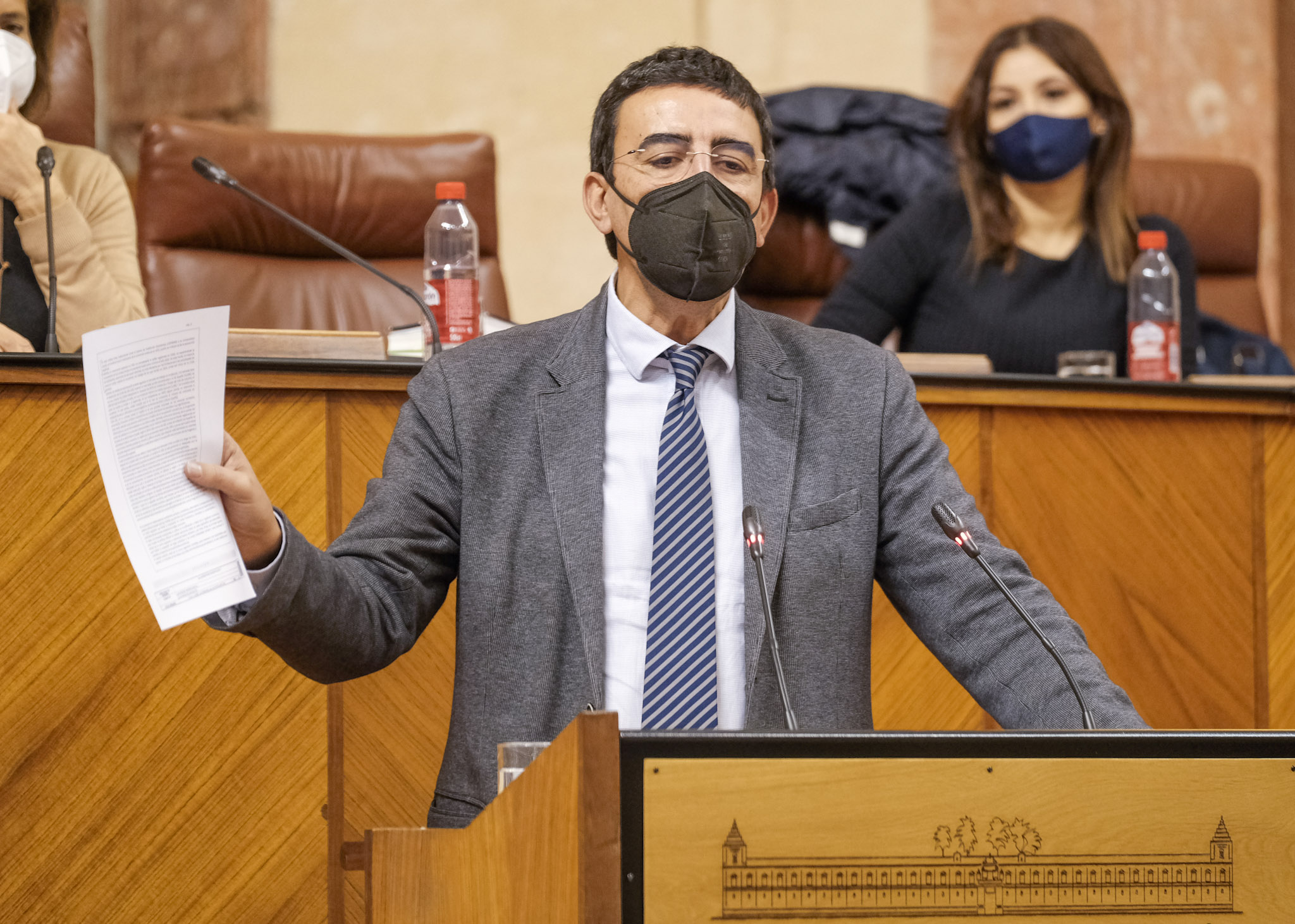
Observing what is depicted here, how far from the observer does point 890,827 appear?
79cm

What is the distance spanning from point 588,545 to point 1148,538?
3.27 feet

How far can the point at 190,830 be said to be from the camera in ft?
4.98

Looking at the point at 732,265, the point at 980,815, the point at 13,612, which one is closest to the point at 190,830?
the point at 13,612

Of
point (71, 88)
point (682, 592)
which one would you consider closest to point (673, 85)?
point (682, 592)

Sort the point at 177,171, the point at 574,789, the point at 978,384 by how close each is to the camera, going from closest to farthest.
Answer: the point at 574,789 → the point at 978,384 → the point at 177,171

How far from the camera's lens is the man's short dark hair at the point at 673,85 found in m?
1.42

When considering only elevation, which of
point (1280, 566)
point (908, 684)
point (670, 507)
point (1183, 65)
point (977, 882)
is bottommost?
point (908, 684)

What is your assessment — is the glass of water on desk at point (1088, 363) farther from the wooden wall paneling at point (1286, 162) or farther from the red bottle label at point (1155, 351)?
the wooden wall paneling at point (1286, 162)

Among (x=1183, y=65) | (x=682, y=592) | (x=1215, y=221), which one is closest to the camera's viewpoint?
(x=682, y=592)

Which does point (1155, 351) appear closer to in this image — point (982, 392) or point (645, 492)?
point (982, 392)

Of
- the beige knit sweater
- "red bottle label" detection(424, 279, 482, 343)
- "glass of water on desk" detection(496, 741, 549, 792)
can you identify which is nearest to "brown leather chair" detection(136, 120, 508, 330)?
the beige knit sweater

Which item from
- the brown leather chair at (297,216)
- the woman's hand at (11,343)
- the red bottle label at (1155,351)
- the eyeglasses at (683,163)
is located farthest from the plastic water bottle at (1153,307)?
the woman's hand at (11,343)

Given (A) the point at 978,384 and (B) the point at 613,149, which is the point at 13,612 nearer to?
(B) the point at 613,149

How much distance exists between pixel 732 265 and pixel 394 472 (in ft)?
1.33
